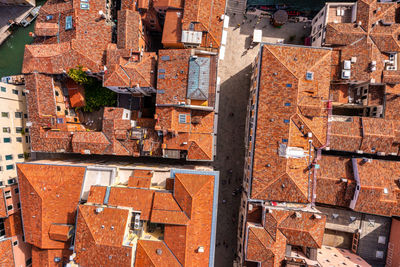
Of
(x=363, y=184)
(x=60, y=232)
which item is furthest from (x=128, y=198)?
(x=363, y=184)

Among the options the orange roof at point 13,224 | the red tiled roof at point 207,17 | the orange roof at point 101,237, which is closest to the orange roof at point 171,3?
the red tiled roof at point 207,17

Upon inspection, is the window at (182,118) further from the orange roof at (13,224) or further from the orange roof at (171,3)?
the orange roof at (13,224)

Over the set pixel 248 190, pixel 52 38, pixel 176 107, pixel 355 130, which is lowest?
pixel 248 190

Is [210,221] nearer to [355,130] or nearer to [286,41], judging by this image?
[355,130]

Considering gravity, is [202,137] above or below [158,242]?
above

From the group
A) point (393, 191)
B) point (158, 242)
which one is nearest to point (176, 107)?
point (158, 242)

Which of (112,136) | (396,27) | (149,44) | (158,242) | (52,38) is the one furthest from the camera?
(149,44)

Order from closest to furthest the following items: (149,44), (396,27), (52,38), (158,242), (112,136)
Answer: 1. (158,242)
2. (396,27)
3. (112,136)
4. (52,38)
5. (149,44)

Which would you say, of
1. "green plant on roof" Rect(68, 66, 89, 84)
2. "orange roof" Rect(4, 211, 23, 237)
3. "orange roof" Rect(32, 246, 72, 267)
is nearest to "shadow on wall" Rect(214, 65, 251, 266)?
"green plant on roof" Rect(68, 66, 89, 84)
